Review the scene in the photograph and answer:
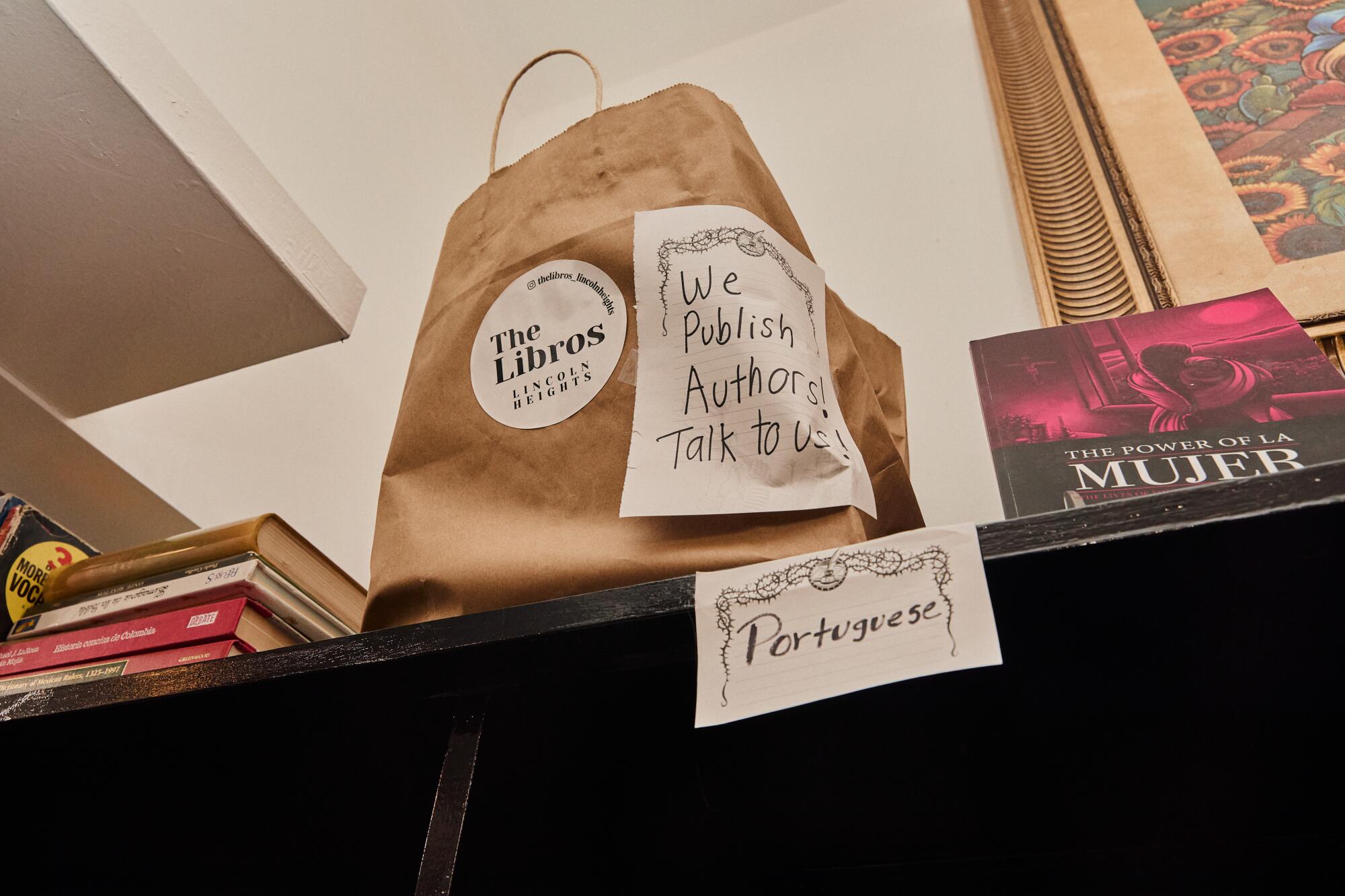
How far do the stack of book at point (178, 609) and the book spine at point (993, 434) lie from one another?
60 centimetres

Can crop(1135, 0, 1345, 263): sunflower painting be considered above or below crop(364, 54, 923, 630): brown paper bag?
above

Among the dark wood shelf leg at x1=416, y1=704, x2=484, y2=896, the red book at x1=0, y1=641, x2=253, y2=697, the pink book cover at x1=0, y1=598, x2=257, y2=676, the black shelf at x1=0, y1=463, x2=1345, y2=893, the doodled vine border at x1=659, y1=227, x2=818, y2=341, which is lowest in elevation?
the dark wood shelf leg at x1=416, y1=704, x2=484, y2=896

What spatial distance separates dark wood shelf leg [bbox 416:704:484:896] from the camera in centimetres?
52

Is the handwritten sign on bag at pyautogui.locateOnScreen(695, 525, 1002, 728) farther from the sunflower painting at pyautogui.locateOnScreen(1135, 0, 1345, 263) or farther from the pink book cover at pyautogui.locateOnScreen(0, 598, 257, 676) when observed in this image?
the sunflower painting at pyautogui.locateOnScreen(1135, 0, 1345, 263)

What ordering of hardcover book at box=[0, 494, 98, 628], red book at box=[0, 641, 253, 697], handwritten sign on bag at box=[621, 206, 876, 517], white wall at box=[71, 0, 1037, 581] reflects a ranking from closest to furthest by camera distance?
handwritten sign on bag at box=[621, 206, 876, 517] → red book at box=[0, 641, 253, 697] → hardcover book at box=[0, 494, 98, 628] → white wall at box=[71, 0, 1037, 581]

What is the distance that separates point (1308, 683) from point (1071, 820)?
0.19 metres

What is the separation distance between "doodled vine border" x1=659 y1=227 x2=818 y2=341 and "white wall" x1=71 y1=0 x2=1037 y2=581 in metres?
0.43

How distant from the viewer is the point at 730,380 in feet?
2.00

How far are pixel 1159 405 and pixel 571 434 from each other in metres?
0.42

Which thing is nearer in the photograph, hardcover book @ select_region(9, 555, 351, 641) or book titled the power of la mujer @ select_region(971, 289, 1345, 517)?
book titled the power of la mujer @ select_region(971, 289, 1345, 517)

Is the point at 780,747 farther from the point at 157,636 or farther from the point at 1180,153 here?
the point at 1180,153

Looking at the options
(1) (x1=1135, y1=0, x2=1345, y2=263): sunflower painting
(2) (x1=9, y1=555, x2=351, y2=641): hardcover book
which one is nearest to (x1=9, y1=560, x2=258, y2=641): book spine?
(2) (x1=9, y1=555, x2=351, y2=641): hardcover book

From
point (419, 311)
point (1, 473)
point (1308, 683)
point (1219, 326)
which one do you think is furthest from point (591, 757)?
point (419, 311)

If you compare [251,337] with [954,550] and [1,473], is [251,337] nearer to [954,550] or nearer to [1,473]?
[1,473]
